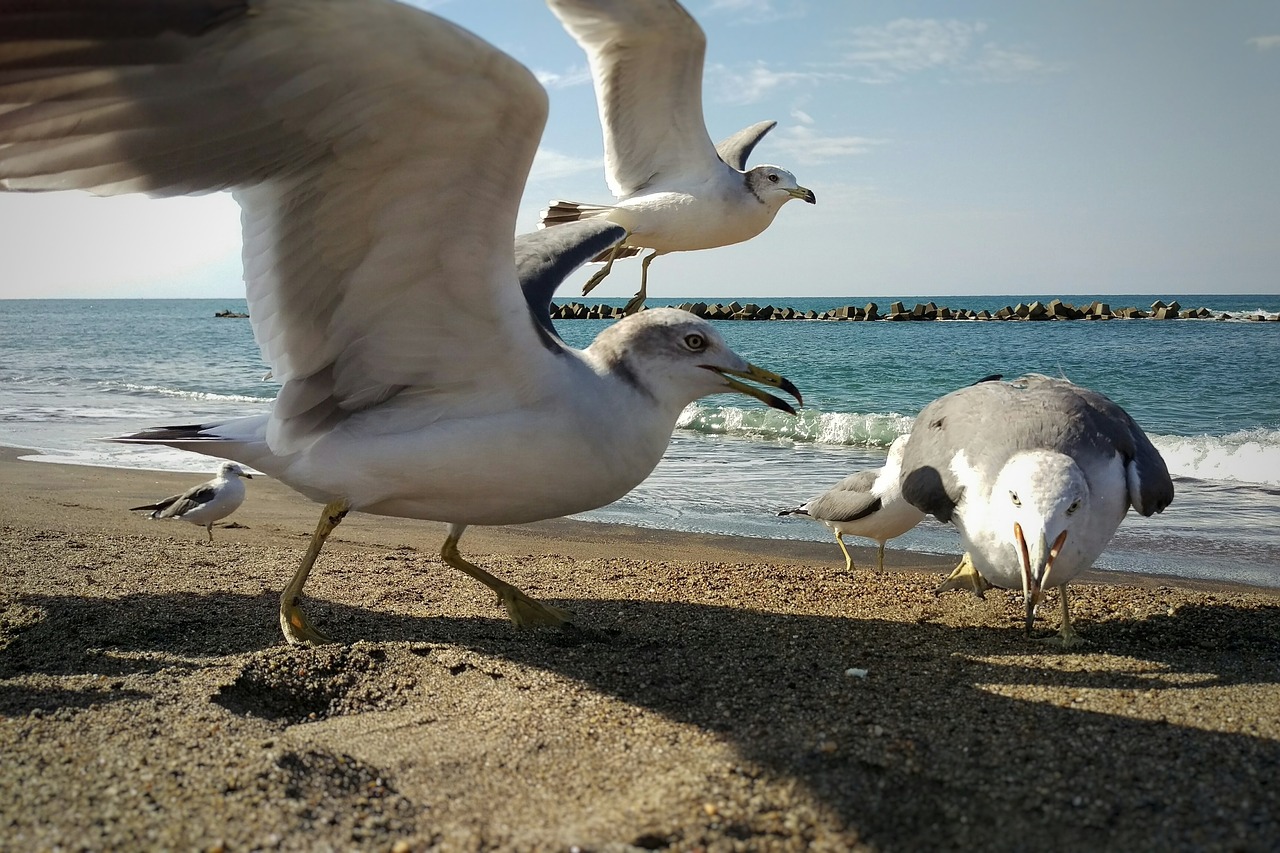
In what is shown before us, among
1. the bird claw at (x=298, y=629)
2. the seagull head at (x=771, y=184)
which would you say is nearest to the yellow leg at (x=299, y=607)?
the bird claw at (x=298, y=629)

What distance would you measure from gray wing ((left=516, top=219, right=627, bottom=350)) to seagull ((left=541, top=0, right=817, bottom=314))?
175 centimetres

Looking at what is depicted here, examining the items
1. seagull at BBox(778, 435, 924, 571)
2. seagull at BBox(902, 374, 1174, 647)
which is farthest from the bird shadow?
seagull at BBox(778, 435, 924, 571)

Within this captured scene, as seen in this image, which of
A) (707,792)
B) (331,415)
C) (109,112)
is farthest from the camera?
(331,415)

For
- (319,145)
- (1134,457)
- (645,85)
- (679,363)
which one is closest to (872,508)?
(1134,457)

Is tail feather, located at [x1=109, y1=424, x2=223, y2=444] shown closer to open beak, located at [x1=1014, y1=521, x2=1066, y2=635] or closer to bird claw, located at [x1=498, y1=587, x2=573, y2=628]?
bird claw, located at [x1=498, y1=587, x2=573, y2=628]

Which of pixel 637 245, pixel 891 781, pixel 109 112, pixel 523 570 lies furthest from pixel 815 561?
pixel 109 112

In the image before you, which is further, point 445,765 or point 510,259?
point 510,259

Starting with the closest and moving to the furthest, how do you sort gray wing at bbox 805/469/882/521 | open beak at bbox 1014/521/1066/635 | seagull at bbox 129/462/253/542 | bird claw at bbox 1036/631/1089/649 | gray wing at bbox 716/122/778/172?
open beak at bbox 1014/521/1066/635 < bird claw at bbox 1036/631/1089/649 < gray wing at bbox 805/469/882/521 < seagull at bbox 129/462/253/542 < gray wing at bbox 716/122/778/172

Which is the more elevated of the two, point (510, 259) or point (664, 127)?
point (664, 127)

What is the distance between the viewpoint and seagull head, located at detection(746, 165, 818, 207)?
25.8 ft

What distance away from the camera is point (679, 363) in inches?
135

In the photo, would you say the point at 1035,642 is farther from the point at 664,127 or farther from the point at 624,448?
the point at 664,127

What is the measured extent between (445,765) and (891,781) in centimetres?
102

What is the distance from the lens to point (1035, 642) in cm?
376
